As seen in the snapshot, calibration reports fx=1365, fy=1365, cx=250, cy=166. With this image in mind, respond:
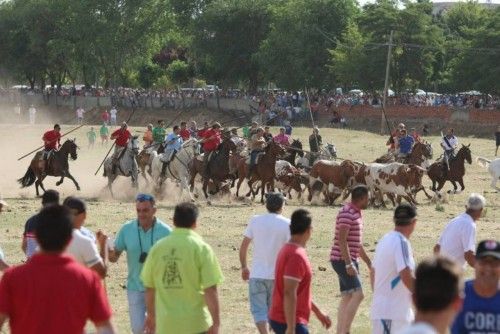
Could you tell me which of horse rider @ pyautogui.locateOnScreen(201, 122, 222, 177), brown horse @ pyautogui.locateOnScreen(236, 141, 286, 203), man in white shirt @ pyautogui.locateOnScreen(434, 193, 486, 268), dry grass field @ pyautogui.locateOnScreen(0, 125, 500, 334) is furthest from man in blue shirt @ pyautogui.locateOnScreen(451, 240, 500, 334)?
horse rider @ pyautogui.locateOnScreen(201, 122, 222, 177)

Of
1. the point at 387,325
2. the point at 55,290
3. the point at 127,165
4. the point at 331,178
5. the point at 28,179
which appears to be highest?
the point at 55,290

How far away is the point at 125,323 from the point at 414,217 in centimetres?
503

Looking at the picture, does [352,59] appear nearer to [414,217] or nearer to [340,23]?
[340,23]

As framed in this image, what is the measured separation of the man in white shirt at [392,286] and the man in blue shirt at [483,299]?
7.63 feet

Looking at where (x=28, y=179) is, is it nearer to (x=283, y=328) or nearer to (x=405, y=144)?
(x=405, y=144)

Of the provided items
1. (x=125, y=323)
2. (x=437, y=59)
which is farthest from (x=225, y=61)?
(x=125, y=323)

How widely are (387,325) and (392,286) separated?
1.06ft

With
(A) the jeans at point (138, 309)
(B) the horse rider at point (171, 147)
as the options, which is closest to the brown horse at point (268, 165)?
(B) the horse rider at point (171, 147)

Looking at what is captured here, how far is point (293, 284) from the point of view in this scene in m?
11.0

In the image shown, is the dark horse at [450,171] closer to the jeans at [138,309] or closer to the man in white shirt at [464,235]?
the man in white shirt at [464,235]

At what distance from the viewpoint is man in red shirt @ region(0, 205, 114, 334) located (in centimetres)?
809

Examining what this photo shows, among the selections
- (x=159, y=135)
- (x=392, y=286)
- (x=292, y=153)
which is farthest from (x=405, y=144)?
(x=392, y=286)

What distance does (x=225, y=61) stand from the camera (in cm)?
9956

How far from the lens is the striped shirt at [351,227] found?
43.9 ft
